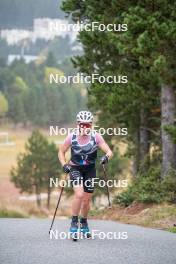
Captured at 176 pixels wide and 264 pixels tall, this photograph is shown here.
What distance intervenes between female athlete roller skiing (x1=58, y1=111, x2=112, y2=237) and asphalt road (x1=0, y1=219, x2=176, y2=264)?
633 mm

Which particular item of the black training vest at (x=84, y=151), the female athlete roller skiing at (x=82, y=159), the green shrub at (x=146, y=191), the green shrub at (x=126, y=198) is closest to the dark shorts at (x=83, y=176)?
the female athlete roller skiing at (x=82, y=159)

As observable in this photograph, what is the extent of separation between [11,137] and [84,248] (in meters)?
176

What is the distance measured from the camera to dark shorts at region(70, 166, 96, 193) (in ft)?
37.6

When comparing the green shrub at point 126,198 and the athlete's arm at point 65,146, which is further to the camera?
the green shrub at point 126,198

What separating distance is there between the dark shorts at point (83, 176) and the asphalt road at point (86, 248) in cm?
87

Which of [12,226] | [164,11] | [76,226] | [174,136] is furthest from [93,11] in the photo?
[76,226]

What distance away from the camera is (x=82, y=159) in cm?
1142

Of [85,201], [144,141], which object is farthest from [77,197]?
[144,141]

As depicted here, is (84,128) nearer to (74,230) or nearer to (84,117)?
(84,117)

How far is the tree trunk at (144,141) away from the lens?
2592 centimetres

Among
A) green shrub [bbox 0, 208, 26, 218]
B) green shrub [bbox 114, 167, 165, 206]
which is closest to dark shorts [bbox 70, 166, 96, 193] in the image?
green shrub [bbox 114, 167, 165, 206]

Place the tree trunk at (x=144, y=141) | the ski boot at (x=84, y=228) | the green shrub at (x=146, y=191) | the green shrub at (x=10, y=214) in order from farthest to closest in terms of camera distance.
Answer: the tree trunk at (x=144, y=141) < the green shrub at (x=10, y=214) < the green shrub at (x=146, y=191) < the ski boot at (x=84, y=228)

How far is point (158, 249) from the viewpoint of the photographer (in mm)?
10062

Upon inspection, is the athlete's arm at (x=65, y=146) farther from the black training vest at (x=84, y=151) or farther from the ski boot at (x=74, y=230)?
the ski boot at (x=74, y=230)
